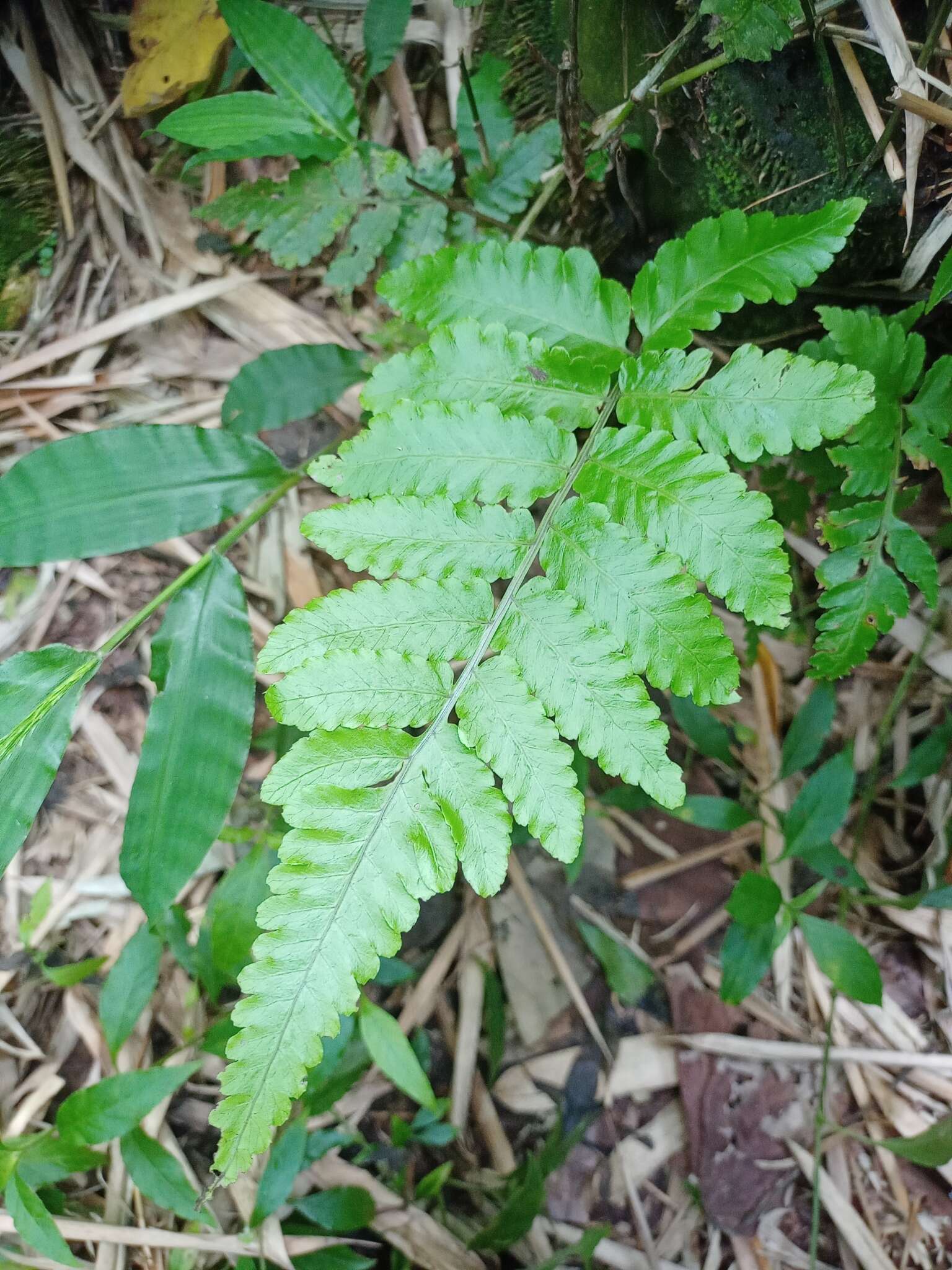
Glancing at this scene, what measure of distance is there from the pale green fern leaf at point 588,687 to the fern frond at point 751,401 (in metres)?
0.28

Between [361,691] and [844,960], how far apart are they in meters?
1.13

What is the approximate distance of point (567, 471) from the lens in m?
1.04

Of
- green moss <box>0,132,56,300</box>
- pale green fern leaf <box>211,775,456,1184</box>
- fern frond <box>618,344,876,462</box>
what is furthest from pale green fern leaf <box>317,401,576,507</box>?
green moss <box>0,132,56,300</box>

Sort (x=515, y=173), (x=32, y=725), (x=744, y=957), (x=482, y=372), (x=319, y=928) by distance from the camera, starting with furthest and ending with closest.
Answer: (x=744, y=957) → (x=515, y=173) → (x=32, y=725) → (x=482, y=372) → (x=319, y=928)

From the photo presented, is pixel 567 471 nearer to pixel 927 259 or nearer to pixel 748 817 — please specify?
pixel 927 259

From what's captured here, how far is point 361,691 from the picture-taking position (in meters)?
0.90

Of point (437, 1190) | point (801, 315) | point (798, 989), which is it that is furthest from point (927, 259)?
point (437, 1190)

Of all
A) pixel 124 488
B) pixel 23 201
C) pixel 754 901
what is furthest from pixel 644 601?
pixel 23 201

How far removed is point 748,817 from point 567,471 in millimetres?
908

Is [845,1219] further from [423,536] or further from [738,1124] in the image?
[423,536]

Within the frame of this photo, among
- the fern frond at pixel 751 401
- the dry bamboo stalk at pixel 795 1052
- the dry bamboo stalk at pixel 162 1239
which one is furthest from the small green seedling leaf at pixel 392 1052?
the fern frond at pixel 751 401

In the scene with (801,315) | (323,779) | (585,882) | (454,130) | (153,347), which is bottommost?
(585,882)

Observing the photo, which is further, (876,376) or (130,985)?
(130,985)

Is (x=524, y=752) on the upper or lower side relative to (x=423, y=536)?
lower
